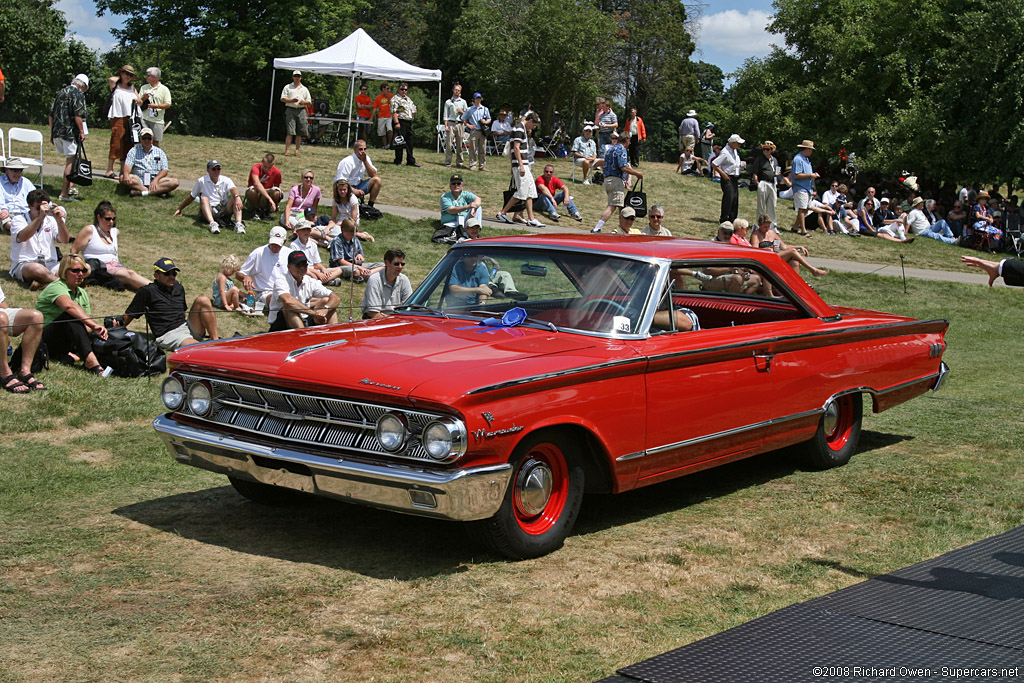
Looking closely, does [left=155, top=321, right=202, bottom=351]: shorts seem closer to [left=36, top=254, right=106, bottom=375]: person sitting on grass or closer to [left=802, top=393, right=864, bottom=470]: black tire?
[left=36, top=254, right=106, bottom=375]: person sitting on grass

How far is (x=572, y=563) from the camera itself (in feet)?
17.3

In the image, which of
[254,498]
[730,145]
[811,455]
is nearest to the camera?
[254,498]

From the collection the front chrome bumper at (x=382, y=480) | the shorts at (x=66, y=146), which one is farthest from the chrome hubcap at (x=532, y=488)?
the shorts at (x=66, y=146)

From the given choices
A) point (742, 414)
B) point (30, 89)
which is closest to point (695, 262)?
point (742, 414)

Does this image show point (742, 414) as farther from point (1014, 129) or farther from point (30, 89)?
point (30, 89)

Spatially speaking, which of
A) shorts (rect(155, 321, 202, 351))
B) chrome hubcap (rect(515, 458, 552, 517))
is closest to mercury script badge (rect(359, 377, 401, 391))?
chrome hubcap (rect(515, 458, 552, 517))

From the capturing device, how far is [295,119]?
23.2m

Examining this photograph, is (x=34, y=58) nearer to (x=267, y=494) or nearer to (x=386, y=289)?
(x=386, y=289)

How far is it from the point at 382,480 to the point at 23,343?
5493 millimetres

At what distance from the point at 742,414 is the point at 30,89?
43307mm

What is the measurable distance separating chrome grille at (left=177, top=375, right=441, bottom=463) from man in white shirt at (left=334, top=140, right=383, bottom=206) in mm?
12659

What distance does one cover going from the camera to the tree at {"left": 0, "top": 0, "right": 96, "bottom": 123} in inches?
1639

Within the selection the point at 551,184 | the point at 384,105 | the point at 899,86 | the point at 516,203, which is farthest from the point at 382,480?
the point at 899,86

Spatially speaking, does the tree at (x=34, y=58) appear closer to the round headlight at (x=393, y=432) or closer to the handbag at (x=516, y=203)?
the handbag at (x=516, y=203)
